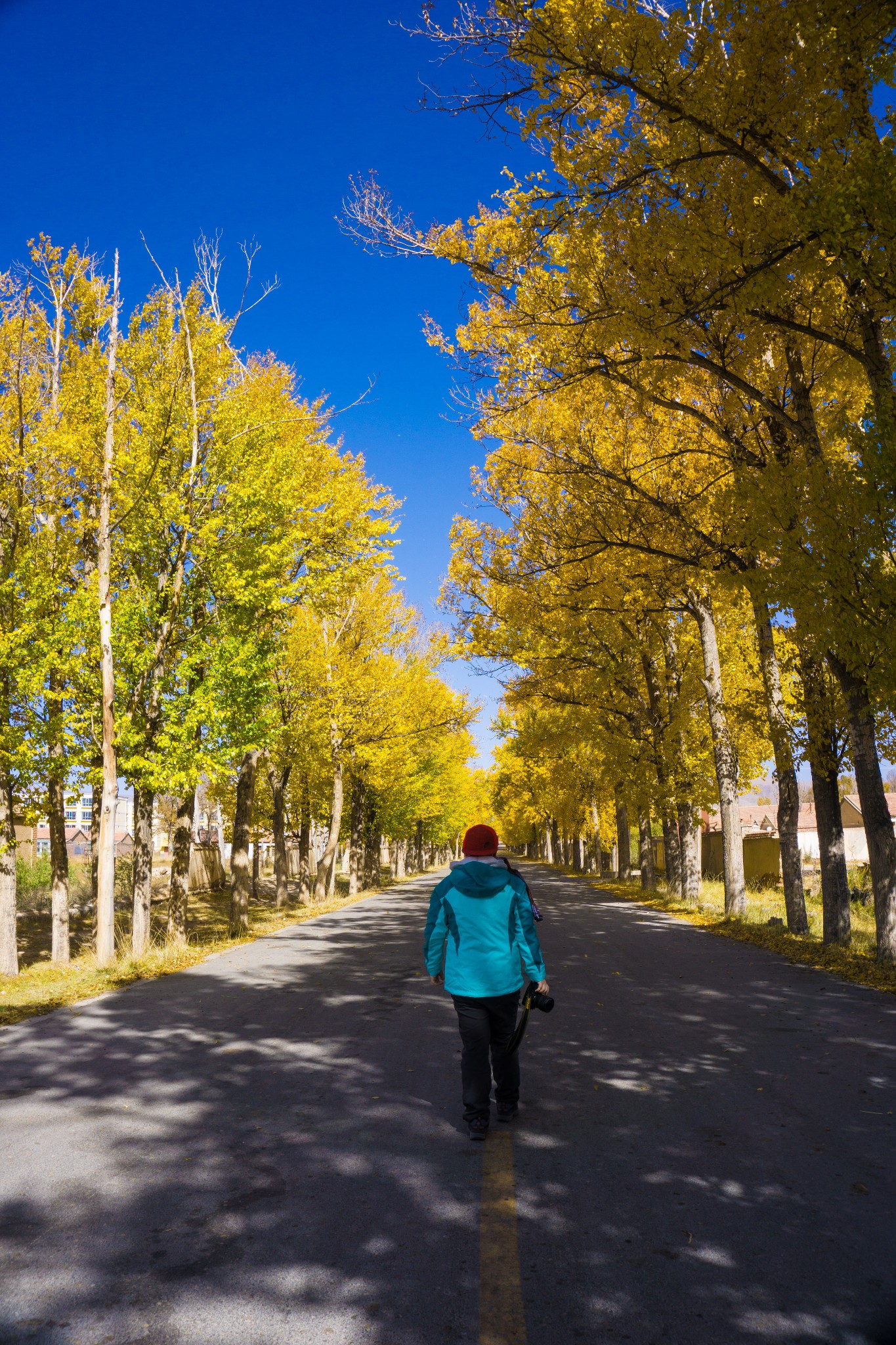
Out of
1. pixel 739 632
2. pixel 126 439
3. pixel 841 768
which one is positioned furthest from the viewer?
pixel 739 632

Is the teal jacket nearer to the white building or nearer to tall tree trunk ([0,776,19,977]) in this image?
tall tree trunk ([0,776,19,977])

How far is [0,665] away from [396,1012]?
8746mm

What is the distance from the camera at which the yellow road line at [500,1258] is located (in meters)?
2.85

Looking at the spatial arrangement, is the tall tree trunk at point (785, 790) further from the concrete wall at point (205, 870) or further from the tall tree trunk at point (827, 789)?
the concrete wall at point (205, 870)

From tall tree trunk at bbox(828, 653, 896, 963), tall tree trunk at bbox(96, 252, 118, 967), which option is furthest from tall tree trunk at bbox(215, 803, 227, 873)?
tall tree trunk at bbox(828, 653, 896, 963)

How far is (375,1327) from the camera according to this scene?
9.32 ft

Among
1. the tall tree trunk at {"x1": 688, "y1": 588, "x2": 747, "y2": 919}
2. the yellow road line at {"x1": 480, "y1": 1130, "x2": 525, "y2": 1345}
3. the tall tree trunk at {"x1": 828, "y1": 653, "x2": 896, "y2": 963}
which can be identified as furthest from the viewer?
the tall tree trunk at {"x1": 688, "y1": 588, "x2": 747, "y2": 919}

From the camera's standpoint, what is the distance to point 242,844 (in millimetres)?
18062

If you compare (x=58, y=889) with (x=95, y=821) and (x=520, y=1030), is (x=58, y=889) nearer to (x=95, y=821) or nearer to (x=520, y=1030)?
(x=95, y=821)

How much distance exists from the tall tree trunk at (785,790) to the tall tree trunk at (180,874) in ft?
31.7

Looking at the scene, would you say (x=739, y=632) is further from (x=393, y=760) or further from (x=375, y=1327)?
(x=375, y=1327)

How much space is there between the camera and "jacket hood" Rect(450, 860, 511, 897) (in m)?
5.05

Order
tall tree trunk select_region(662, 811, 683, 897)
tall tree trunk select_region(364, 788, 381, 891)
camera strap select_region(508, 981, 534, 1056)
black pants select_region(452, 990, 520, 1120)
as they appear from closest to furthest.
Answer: black pants select_region(452, 990, 520, 1120) < camera strap select_region(508, 981, 534, 1056) < tall tree trunk select_region(662, 811, 683, 897) < tall tree trunk select_region(364, 788, 381, 891)

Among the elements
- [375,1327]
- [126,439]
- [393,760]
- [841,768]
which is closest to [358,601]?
[393,760]
